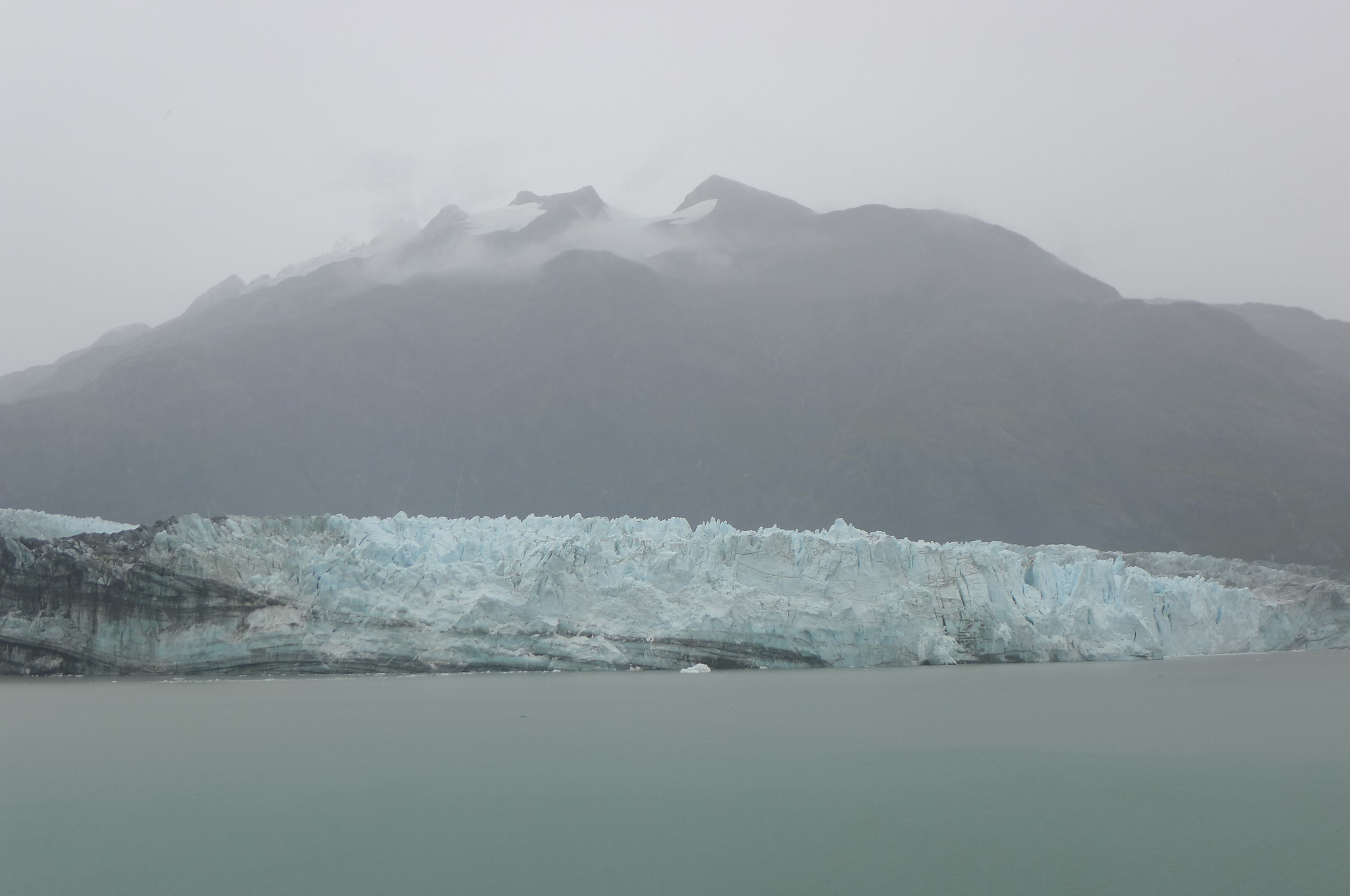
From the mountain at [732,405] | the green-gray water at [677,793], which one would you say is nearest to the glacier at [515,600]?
the green-gray water at [677,793]

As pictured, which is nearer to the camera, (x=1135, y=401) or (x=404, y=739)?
(x=404, y=739)

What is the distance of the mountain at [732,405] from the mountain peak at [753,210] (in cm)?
390

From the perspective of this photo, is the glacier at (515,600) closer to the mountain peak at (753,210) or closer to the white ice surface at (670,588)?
the white ice surface at (670,588)

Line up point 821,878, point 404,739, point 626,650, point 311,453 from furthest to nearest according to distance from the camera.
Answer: point 311,453
point 626,650
point 404,739
point 821,878

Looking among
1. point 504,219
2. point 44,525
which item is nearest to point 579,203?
point 504,219

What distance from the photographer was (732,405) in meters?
51.1

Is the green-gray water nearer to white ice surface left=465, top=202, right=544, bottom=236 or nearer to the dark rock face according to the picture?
the dark rock face

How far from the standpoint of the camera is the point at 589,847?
288 inches

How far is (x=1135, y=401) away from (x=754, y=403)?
1705 cm

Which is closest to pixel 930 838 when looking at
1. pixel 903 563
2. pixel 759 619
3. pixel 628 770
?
pixel 628 770

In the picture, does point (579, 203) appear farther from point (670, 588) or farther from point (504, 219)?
point (670, 588)

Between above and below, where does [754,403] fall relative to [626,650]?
above

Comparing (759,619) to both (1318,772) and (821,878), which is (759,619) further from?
(821,878)

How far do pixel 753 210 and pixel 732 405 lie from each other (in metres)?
17.1
